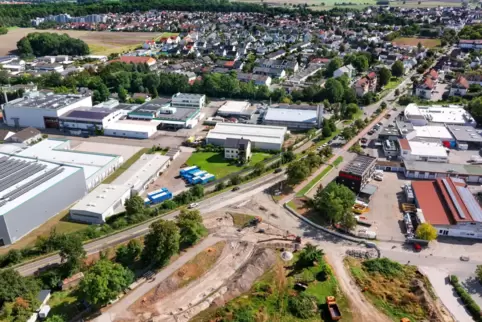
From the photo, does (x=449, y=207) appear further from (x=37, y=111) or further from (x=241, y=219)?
(x=37, y=111)

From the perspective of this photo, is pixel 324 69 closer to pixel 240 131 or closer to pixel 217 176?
pixel 240 131

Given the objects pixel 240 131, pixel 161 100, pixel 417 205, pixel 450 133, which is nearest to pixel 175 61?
pixel 161 100

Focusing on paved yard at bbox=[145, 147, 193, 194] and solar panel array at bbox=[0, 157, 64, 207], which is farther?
paved yard at bbox=[145, 147, 193, 194]

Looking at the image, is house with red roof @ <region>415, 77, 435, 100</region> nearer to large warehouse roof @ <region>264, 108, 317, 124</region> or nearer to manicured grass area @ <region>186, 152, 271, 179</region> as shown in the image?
large warehouse roof @ <region>264, 108, 317, 124</region>

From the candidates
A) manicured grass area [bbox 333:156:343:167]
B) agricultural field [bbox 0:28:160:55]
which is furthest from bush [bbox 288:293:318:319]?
agricultural field [bbox 0:28:160:55]

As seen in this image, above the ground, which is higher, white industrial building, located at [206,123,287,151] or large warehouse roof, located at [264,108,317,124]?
large warehouse roof, located at [264,108,317,124]

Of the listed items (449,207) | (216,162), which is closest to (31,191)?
(216,162)
